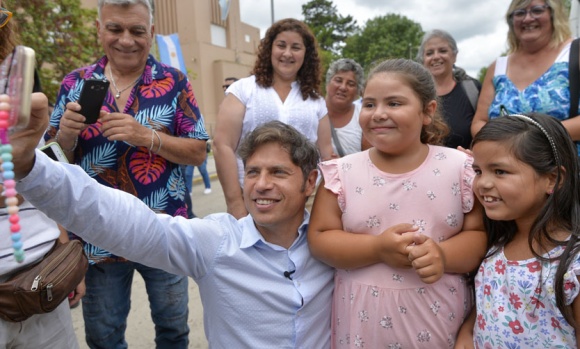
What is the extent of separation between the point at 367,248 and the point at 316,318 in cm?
39

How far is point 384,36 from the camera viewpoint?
37.2 meters

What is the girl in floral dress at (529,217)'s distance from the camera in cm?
135

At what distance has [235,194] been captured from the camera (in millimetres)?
2334

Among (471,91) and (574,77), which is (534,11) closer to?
(574,77)

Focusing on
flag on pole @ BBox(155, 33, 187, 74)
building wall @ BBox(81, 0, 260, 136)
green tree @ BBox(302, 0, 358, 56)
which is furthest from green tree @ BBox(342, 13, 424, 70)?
flag on pole @ BBox(155, 33, 187, 74)

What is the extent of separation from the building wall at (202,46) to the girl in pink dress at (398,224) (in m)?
21.0

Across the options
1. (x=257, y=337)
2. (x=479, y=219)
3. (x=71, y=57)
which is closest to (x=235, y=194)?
(x=257, y=337)

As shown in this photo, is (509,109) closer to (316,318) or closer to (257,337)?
(316,318)

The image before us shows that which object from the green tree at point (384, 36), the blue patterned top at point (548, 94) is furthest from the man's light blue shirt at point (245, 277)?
the green tree at point (384, 36)

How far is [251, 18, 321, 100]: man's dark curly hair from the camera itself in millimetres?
2512

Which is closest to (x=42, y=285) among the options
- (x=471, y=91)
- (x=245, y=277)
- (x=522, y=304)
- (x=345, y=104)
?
(x=245, y=277)

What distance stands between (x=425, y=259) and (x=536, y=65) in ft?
5.04

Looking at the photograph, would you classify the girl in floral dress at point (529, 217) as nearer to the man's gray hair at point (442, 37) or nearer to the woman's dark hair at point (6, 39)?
the woman's dark hair at point (6, 39)

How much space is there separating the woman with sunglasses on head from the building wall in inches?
818
